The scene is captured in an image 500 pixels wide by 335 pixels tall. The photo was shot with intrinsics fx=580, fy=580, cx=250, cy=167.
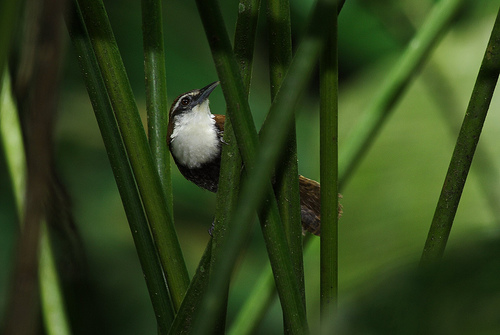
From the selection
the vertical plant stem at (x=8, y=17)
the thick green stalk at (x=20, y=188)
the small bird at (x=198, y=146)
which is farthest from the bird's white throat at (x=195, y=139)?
the vertical plant stem at (x=8, y=17)

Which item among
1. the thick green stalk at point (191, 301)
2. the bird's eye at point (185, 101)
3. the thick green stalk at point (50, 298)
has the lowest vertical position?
the thick green stalk at point (50, 298)

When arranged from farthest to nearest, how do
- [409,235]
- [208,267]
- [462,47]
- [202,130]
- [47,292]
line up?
[462,47] → [409,235] → [202,130] → [47,292] → [208,267]

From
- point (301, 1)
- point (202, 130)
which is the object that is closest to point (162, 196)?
point (202, 130)

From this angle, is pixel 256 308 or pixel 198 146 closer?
pixel 256 308

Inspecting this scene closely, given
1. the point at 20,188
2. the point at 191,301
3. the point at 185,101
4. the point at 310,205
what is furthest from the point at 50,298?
the point at 185,101

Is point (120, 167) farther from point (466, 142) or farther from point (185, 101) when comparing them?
point (185, 101)

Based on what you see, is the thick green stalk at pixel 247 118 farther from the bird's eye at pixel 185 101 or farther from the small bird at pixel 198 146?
the bird's eye at pixel 185 101

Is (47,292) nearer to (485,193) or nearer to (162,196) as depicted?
(162,196)
